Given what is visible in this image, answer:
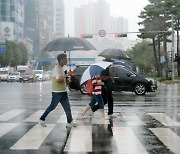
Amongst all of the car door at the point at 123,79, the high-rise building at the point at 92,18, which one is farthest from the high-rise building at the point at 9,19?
the car door at the point at 123,79

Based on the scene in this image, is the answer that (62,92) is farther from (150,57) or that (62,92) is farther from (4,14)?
(4,14)

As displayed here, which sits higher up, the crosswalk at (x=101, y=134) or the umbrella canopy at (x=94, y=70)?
the umbrella canopy at (x=94, y=70)

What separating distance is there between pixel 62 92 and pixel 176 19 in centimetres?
4475

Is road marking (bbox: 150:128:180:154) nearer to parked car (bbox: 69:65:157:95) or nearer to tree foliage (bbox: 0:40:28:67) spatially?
parked car (bbox: 69:65:157:95)

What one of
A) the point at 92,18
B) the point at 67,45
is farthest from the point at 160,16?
the point at 92,18

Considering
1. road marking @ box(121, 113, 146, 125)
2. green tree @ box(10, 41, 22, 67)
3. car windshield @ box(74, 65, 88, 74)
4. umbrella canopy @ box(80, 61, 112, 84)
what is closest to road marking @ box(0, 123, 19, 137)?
umbrella canopy @ box(80, 61, 112, 84)

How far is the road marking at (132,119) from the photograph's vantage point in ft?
33.9

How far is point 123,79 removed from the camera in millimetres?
21516

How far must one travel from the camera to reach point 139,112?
1285 centimetres

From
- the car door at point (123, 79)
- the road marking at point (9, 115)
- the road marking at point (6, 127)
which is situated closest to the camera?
the road marking at point (6, 127)

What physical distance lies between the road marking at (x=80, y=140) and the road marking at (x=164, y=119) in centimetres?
210

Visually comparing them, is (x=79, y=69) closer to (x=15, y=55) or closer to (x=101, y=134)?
(x=101, y=134)

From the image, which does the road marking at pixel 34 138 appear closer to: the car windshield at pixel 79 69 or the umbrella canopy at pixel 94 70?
the umbrella canopy at pixel 94 70

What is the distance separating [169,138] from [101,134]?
1463mm
